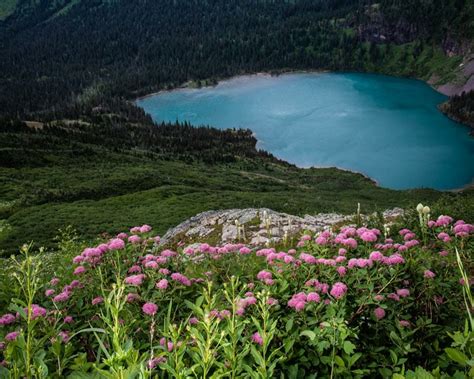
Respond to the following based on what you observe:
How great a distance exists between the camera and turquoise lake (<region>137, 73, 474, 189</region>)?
91562 millimetres

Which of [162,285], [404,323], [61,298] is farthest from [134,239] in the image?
[404,323]

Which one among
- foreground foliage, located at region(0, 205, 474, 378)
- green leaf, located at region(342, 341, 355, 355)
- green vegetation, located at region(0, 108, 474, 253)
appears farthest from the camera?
green vegetation, located at region(0, 108, 474, 253)

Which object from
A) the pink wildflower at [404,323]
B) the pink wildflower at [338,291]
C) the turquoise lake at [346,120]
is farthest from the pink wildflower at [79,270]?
the turquoise lake at [346,120]

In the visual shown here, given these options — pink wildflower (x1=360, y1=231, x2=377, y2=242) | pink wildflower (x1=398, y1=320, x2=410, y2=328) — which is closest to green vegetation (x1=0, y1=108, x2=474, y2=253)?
pink wildflower (x1=360, y1=231, x2=377, y2=242)

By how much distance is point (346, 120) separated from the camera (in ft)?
402

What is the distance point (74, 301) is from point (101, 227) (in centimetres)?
2999

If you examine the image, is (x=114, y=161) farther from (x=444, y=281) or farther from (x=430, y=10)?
(x=430, y=10)

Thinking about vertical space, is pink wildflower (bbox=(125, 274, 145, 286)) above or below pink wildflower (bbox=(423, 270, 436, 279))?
above

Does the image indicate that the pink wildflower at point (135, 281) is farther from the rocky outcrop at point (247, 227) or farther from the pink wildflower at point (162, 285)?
the rocky outcrop at point (247, 227)

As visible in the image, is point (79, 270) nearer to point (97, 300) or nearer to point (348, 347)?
point (97, 300)

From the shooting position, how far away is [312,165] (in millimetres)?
100000

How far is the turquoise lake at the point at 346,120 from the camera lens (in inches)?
3605

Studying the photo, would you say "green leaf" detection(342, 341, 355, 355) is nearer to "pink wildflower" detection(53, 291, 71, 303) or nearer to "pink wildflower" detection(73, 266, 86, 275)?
"pink wildflower" detection(53, 291, 71, 303)

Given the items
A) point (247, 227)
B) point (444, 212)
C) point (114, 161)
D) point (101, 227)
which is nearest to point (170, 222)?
point (101, 227)
